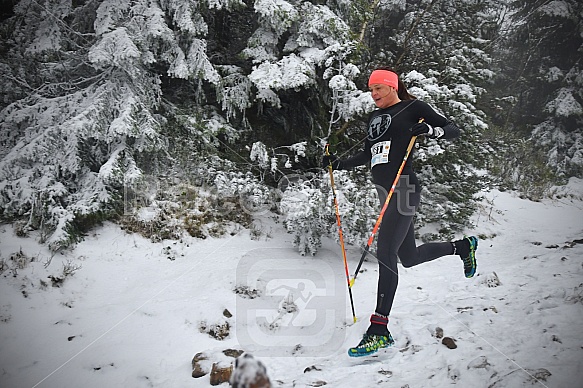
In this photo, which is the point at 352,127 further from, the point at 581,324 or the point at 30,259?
the point at 30,259

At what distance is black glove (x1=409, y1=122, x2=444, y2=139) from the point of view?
3.00 metres

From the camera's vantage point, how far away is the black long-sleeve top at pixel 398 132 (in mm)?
3180

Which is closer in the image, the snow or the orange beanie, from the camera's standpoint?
the snow

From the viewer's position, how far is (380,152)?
3305mm

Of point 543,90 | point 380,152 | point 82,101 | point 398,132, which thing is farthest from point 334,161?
point 543,90

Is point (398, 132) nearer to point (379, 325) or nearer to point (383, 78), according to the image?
point (383, 78)

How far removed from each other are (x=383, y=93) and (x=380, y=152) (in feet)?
1.83

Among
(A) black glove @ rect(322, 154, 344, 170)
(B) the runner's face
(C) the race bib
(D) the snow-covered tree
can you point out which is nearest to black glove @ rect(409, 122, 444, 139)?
(C) the race bib

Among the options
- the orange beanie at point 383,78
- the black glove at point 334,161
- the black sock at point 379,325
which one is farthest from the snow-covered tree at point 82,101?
the black sock at point 379,325

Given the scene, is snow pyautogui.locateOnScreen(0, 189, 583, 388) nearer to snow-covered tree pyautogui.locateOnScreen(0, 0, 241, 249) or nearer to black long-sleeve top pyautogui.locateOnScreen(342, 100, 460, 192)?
snow-covered tree pyautogui.locateOnScreen(0, 0, 241, 249)

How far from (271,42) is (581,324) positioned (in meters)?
5.77

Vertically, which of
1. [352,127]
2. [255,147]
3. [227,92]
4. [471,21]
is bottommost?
[255,147]

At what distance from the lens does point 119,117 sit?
4.97 metres

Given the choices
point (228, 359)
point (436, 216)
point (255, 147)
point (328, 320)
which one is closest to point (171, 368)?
point (228, 359)
